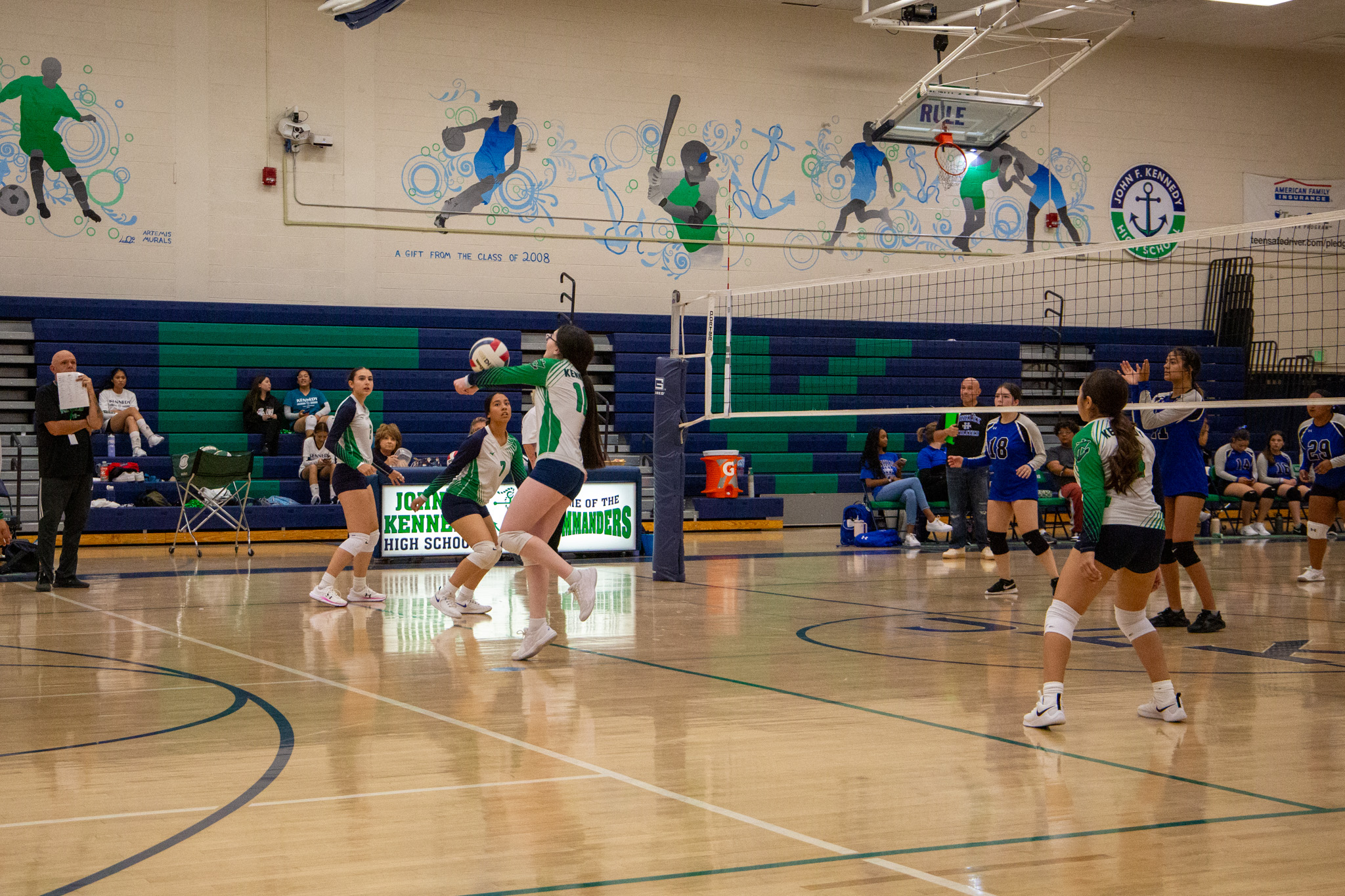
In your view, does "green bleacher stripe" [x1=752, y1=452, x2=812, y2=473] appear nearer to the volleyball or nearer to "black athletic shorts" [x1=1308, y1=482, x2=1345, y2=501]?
"black athletic shorts" [x1=1308, y1=482, x2=1345, y2=501]

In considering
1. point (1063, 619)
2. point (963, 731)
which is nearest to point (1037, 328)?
point (1063, 619)

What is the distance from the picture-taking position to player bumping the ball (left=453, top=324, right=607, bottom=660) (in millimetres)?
5633

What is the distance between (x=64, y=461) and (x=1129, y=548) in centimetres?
707

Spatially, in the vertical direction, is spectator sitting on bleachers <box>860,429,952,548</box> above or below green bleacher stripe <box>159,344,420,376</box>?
below

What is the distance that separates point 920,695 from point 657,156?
531 inches

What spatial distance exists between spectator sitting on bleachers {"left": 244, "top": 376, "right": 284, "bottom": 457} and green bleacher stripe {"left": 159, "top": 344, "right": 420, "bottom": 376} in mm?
487

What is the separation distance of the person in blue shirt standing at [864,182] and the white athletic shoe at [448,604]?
12.1 metres

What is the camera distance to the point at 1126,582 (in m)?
4.43

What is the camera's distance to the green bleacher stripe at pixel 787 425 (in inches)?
669

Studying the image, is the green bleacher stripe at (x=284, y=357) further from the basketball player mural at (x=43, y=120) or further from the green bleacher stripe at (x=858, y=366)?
the green bleacher stripe at (x=858, y=366)

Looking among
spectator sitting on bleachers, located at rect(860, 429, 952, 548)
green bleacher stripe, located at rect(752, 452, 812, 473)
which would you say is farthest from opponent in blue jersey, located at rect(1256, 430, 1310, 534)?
green bleacher stripe, located at rect(752, 452, 812, 473)

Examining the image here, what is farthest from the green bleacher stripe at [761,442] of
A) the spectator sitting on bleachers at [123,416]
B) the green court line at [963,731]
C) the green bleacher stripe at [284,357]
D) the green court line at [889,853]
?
the green court line at [889,853]

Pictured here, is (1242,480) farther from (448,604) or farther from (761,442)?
(448,604)

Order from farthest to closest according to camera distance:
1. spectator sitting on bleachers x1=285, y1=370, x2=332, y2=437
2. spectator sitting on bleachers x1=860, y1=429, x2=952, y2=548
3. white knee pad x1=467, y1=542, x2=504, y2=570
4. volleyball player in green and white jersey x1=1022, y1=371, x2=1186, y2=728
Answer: spectator sitting on bleachers x1=285, y1=370, x2=332, y2=437 < spectator sitting on bleachers x1=860, y1=429, x2=952, y2=548 < white knee pad x1=467, y1=542, x2=504, y2=570 < volleyball player in green and white jersey x1=1022, y1=371, x2=1186, y2=728
